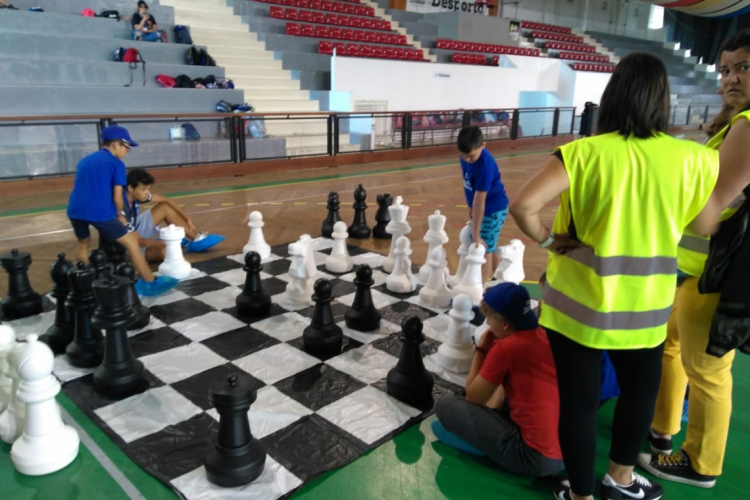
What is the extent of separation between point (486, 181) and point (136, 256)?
185 centimetres

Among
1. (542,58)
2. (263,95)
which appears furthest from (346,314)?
(542,58)

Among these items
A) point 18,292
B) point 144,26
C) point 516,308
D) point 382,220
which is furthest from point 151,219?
point 144,26

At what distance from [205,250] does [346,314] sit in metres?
1.54

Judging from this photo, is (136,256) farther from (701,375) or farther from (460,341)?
(701,375)

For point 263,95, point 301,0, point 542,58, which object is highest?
point 301,0

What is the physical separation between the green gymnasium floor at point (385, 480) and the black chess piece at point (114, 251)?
1.55 m

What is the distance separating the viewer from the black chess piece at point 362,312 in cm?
248

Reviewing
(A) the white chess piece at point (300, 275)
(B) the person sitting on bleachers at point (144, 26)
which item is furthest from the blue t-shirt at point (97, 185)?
(B) the person sitting on bleachers at point (144, 26)

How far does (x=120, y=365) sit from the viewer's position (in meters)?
1.97

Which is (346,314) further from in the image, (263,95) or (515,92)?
(515,92)

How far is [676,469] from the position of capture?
1.62 meters

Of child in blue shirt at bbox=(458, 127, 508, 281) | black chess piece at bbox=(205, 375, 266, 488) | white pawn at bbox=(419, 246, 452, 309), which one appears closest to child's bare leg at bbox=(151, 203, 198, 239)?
white pawn at bbox=(419, 246, 452, 309)

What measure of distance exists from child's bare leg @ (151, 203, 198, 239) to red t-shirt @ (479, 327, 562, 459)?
257cm

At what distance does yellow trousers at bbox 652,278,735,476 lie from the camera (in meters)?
1.48
